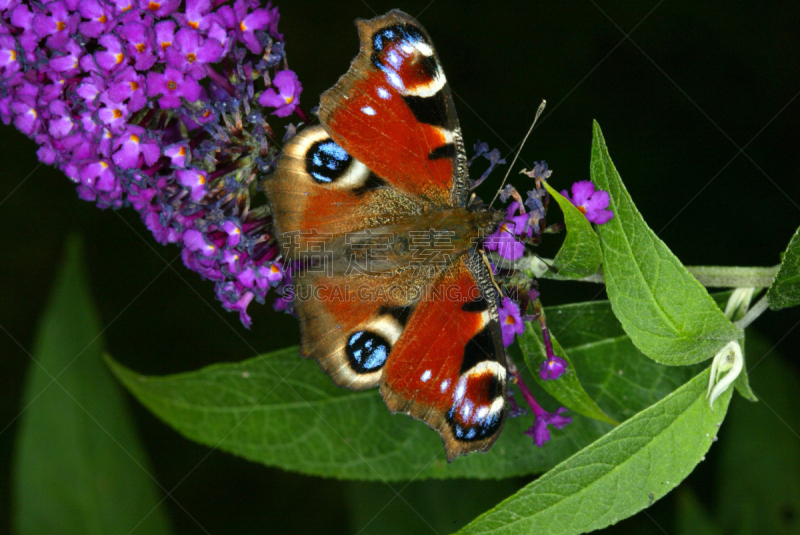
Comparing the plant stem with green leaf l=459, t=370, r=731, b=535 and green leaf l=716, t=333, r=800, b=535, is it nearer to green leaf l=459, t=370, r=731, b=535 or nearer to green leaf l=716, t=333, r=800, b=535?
green leaf l=459, t=370, r=731, b=535

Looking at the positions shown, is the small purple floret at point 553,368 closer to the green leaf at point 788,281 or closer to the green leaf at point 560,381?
the green leaf at point 560,381

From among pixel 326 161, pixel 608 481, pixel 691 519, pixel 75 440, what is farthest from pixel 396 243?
pixel 75 440

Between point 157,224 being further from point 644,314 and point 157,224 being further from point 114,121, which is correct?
point 644,314

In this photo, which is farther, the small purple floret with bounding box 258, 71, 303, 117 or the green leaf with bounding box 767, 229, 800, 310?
the small purple floret with bounding box 258, 71, 303, 117

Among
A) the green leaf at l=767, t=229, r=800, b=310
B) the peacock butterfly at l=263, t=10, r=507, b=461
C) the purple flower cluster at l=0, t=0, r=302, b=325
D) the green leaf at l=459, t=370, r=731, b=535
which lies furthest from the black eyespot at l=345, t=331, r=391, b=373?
the green leaf at l=767, t=229, r=800, b=310

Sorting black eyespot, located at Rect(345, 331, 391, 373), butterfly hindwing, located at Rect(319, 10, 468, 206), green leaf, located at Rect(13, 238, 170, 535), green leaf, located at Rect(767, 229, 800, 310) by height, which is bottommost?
green leaf, located at Rect(13, 238, 170, 535)

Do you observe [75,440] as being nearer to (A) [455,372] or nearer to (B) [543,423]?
(A) [455,372]
